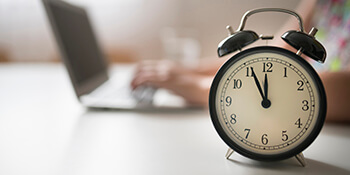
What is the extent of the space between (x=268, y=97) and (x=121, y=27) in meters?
2.75

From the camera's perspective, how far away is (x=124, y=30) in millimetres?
3086

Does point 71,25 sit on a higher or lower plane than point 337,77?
higher

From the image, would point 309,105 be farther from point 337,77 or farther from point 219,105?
point 337,77

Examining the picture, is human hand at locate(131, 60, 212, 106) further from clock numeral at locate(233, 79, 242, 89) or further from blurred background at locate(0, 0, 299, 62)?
blurred background at locate(0, 0, 299, 62)

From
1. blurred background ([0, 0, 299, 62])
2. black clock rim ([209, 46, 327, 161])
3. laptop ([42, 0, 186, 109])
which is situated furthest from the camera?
blurred background ([0, 0, 299, 62])

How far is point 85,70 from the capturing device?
1073 millimetres

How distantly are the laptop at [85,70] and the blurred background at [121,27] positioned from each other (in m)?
1.63

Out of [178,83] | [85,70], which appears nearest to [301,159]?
[178,83]

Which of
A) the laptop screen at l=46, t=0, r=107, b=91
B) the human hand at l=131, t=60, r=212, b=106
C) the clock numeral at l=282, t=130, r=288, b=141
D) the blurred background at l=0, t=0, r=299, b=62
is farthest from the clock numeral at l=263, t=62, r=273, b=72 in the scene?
the blurred background at l=0, t=0, r=299, b=62

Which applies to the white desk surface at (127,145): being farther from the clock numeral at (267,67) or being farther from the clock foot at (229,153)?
the clock numeral at (267,67)

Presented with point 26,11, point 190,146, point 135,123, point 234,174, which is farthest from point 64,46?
point 26,11

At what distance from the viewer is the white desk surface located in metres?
0.49

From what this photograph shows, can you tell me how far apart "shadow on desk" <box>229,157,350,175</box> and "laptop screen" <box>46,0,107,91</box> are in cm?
61

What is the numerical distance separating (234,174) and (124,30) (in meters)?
2.78
